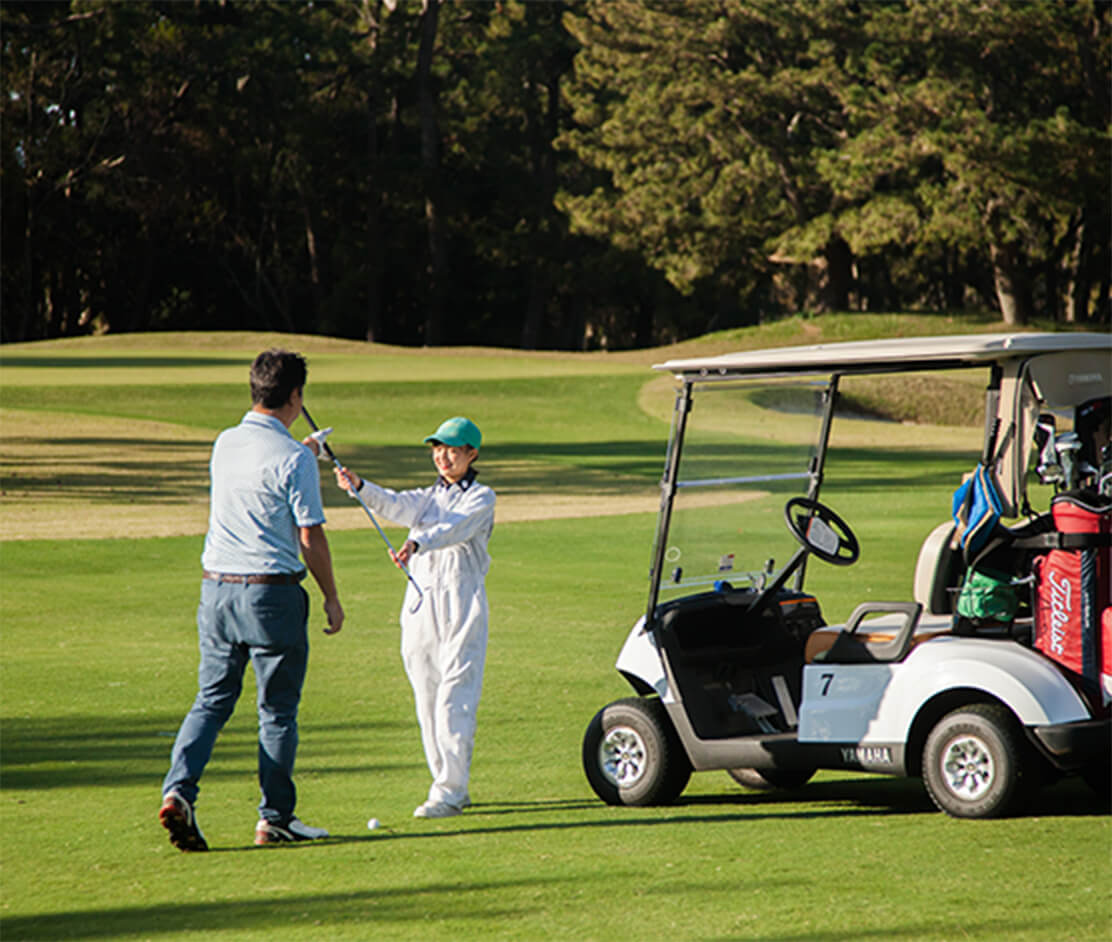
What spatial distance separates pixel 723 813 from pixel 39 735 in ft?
11.6

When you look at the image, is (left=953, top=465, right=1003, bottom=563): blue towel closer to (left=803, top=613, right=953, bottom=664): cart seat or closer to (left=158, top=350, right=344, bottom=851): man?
(left=803, top=613, right=953, bottom=664): cart seat

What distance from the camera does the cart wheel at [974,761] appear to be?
215 inches

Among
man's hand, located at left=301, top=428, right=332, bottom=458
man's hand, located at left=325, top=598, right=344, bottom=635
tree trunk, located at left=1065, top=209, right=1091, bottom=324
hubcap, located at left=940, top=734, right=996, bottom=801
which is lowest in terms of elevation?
hubcap, located at left=940, top=734, right=996, bottom=801

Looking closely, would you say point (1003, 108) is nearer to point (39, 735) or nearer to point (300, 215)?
point (300, 215)

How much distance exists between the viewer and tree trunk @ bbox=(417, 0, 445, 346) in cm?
5841

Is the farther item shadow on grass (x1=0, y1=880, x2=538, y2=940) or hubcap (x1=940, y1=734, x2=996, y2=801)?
hubcap (x1=940, y1=734, x2=996, y2=801)

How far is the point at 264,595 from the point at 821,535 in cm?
206

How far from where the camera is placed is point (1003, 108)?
159 ft

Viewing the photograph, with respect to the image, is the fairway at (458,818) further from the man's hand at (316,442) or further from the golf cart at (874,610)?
the man's hand at (316,442)

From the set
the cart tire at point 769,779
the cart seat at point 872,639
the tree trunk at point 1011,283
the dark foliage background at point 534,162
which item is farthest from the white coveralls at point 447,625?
the tree trunk at point 1011,283

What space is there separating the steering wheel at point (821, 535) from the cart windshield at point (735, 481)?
41 centimetres

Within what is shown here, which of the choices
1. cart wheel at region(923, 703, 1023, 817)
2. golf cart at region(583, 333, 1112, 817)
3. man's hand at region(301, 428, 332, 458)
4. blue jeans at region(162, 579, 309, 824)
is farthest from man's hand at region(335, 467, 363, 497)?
cart wheel at region(923, 703, 1023, 817)

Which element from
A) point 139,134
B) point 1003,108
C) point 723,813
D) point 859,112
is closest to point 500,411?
point 859,112

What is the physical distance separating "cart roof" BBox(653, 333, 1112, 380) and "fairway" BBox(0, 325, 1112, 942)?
31 centimetres
